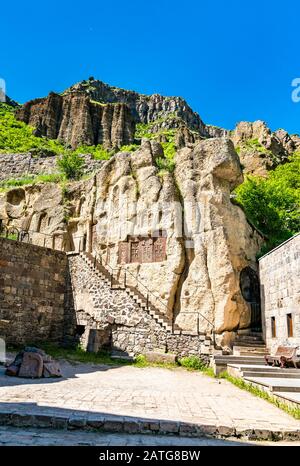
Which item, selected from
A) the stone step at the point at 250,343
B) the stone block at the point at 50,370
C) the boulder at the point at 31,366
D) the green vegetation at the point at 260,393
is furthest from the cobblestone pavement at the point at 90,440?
the stone step at the point at 250,343

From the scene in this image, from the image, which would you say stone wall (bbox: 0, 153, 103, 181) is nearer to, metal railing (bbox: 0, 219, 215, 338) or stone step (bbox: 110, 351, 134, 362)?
metal railing (bbox: 0, 219, 215, 338)

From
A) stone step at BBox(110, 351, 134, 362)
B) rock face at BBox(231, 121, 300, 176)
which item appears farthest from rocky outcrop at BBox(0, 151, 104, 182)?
stone step at BBox(110, 351, 134, 362)

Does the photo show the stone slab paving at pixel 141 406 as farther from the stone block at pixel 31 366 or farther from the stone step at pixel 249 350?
the stone step at pixel 249 350

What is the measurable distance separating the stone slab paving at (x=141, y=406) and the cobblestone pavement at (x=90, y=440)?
0.23 meters

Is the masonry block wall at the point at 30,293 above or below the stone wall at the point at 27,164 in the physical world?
below

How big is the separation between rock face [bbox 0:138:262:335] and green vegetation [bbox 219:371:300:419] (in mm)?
4309

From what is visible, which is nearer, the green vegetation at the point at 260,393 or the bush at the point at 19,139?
the green vegetation at the point at 260,393

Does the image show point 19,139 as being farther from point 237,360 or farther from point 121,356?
point 237,360

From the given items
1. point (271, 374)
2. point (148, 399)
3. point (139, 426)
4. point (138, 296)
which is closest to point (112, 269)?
point (138, 296)

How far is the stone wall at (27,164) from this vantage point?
36.7 m

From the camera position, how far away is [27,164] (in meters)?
37.9

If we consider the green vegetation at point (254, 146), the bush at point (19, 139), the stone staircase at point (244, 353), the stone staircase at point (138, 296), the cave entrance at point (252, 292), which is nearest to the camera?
the stone staircase at point (244, 353)

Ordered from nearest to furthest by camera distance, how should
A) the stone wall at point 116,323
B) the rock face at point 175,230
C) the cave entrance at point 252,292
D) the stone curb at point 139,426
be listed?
the stone curb at point 139,426, the stone wall at point 116,323, the rock face at point 175,230, the cave entrance at point 252,292
